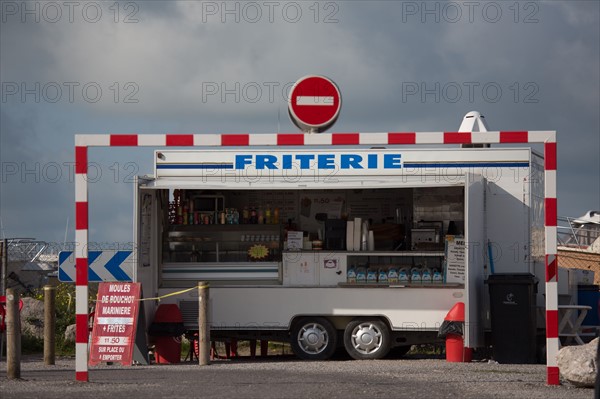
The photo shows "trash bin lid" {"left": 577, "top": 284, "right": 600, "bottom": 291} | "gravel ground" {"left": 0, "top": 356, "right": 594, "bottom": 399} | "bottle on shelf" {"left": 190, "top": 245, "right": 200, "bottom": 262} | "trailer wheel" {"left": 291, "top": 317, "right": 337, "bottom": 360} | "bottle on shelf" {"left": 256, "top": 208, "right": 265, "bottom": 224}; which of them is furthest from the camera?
"trash bin lid" {"left": 577, "top": 284, "right": 600, "bottom": 291}

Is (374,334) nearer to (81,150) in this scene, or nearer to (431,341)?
(431,341)

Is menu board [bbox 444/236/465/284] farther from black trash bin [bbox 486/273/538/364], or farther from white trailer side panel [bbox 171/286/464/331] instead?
black trash bin [bbox 486/273/538/364]

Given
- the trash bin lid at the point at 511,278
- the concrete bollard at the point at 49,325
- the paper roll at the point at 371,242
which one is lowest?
the concrete bollard at the point at 49,325

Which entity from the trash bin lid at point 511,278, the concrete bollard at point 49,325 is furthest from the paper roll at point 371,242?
the concrete bollard at point 49,325

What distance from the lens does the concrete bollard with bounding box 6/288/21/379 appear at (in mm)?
14125

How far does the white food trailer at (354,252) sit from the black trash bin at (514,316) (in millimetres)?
362

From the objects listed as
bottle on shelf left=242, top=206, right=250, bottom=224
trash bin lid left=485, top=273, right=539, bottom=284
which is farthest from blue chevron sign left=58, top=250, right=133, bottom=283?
trash bin lid left=485, top=273, right=539, bottom=284

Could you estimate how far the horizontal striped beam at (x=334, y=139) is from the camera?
1326 cm

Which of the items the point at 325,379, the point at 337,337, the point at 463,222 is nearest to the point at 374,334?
the point at 337,337

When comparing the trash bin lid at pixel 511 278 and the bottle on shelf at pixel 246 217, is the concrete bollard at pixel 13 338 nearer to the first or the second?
the bottle on shelf at pixel 246 217

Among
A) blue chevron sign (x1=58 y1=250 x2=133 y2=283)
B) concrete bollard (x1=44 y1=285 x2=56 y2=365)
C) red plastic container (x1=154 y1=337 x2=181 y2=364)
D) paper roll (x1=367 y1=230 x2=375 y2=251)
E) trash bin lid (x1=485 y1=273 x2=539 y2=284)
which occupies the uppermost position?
paper roll (x1=367 y1=230 x2=375 y2=251)

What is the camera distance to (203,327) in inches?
680

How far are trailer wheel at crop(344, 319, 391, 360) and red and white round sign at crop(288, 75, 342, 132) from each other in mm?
5261

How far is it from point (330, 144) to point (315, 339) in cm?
578
